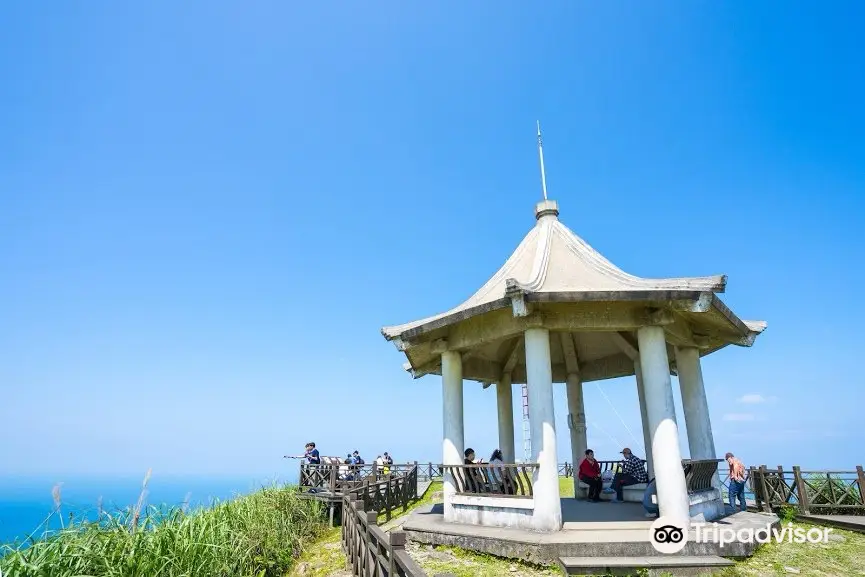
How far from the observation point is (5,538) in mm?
5594

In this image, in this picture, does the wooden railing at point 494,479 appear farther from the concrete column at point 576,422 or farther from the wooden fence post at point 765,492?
the wooden fence post at point 765,492

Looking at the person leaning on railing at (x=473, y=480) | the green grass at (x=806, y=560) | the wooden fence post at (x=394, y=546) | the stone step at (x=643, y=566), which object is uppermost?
the person leaning on railing at (x=473, y=480)

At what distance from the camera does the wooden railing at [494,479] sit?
8.91 metres

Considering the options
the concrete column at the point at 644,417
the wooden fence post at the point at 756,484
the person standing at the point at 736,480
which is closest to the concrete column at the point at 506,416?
the concrete column at the point at 644,417

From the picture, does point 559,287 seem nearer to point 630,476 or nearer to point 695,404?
point 695,404

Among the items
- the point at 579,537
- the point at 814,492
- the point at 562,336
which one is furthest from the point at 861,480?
the point at 579,537

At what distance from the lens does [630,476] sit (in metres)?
12.5

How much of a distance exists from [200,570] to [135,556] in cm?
96

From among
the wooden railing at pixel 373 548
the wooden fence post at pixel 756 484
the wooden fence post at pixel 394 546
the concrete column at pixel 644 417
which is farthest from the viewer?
the wooden fence post at pixel 756 484

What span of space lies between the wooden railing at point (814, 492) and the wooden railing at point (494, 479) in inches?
337

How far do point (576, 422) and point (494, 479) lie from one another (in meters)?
5.36

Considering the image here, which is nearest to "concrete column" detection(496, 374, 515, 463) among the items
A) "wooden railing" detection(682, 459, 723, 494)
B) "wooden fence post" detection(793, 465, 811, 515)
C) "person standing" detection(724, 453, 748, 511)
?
"wooden railing" detection(682, 459, 723, 494)

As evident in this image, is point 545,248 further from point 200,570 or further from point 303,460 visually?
point 303,460

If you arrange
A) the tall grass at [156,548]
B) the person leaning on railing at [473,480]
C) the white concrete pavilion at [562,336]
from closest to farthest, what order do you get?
the tall grass at [156,548], the white concrete pavilion at [562,336], the person leaning on railing at [473,480]
